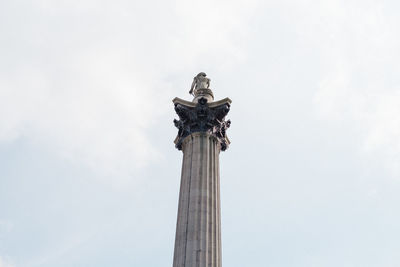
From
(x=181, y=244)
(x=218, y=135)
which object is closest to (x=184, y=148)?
(x=218, y=135)

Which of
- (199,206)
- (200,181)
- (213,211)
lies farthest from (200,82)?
(213,211)

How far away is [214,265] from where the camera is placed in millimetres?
21688

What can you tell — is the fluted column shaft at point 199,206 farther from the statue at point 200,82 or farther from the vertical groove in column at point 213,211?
the statue at point 200,82

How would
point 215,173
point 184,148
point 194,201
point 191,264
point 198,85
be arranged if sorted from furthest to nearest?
point 198,85 < point 184,148 < point 215,173 < point 194,201 < point 191,264

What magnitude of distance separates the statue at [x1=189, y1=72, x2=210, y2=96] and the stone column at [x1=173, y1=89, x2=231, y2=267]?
3.36 feet

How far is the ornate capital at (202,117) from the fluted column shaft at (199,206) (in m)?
0.49

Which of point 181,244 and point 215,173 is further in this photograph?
point 215,173

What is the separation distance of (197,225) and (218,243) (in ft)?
4.07

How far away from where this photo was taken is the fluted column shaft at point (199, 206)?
72.1ft

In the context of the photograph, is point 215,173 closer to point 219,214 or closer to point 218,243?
point 219,214

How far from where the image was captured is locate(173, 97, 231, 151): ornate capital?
27250 millimetres

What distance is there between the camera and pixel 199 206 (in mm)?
23547

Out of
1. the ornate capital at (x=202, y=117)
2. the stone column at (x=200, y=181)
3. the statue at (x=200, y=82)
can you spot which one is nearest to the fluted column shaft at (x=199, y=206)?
the stone column at (x=200, y=181)

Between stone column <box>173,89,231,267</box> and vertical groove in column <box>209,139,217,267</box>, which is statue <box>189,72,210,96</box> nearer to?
stone column <box>173,89,231,267</box>
